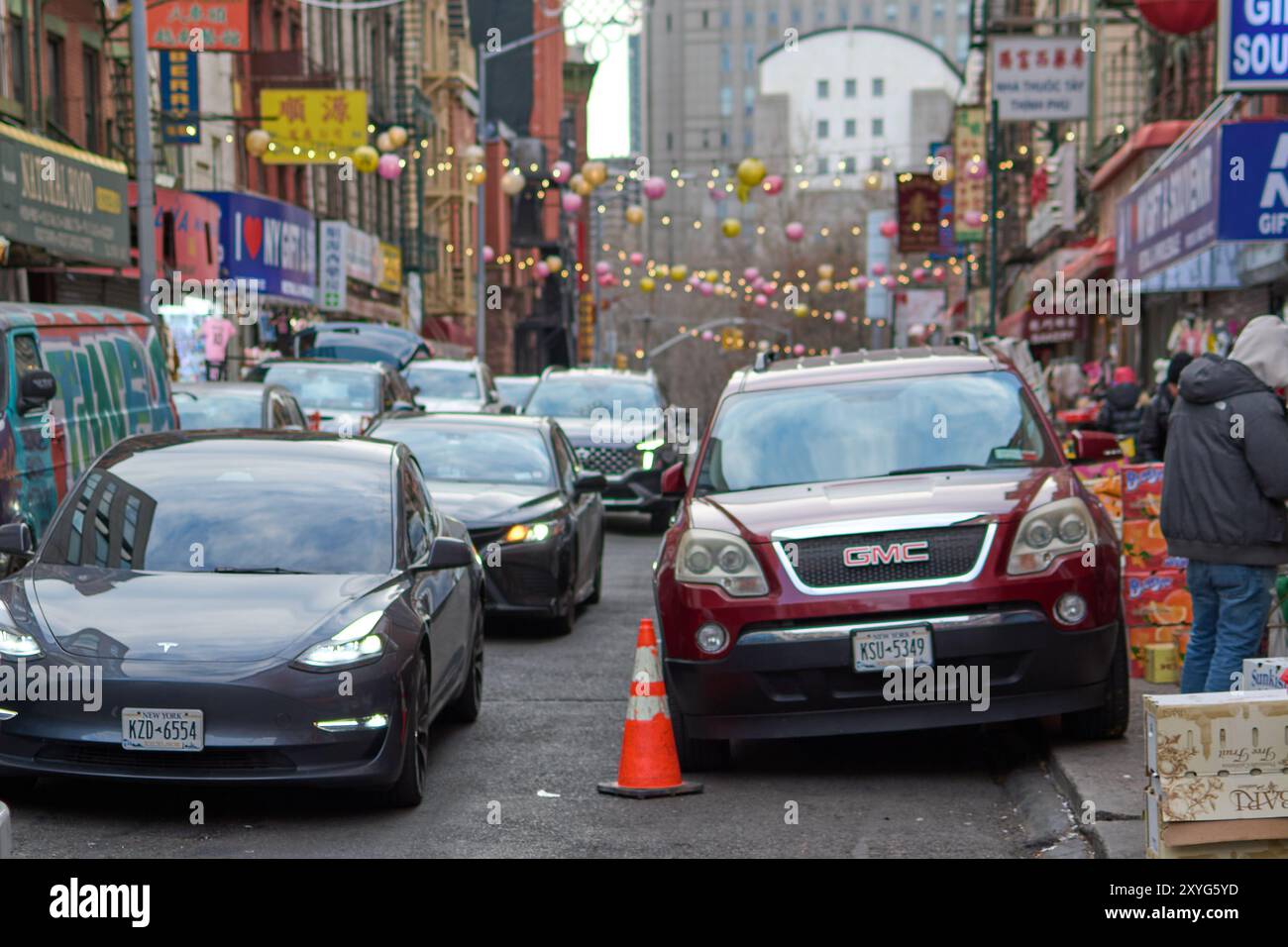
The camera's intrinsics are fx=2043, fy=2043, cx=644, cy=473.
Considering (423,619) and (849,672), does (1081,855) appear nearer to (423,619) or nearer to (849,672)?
(849,672)

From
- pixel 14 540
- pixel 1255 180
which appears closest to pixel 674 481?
pixel 14 540

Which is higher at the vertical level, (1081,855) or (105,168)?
(105,168)

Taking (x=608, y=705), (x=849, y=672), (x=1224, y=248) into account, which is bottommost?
(x=608, y=705)

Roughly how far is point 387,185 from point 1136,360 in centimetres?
3037

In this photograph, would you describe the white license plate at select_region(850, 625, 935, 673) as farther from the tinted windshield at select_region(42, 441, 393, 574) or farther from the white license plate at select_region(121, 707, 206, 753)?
the white license plate at select_region(121, 707, 206, 753)

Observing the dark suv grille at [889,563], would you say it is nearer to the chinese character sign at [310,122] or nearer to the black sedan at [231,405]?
the black sedan at [231,405]

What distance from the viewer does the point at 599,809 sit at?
8.16 meters

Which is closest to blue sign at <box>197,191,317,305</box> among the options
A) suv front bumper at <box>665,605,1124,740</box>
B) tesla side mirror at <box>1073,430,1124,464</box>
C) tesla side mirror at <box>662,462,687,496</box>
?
tesla side mirror at <box>662,462,687,496</box>

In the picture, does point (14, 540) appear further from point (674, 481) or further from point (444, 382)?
point (444, 382)

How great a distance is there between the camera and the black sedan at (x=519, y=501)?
44.5ft

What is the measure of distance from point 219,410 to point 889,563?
10.0m

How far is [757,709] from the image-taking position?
8.49 meters

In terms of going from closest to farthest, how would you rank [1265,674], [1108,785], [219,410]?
[1265,674]
[1108,785]
[219,410]
